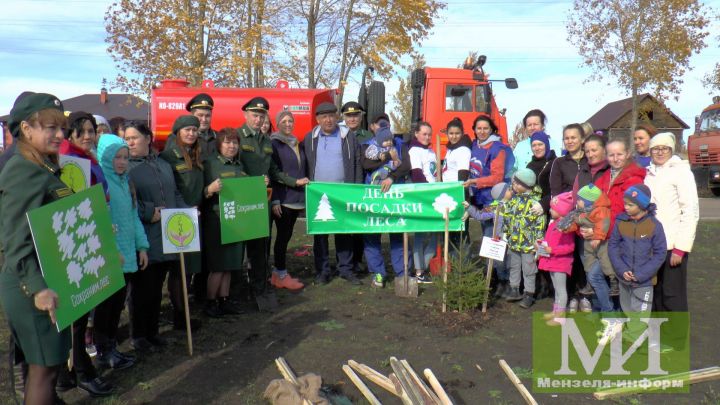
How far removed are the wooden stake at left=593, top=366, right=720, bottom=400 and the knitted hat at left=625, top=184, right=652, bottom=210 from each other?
1324 mm

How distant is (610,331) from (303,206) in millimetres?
3676

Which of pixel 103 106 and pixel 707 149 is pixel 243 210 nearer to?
pixel 707 149

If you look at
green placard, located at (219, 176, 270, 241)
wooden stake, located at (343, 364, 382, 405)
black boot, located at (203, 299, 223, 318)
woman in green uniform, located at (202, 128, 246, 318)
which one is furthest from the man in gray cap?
wooden stake, located at (343, 364, 382, 405)

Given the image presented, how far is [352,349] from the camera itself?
495cm

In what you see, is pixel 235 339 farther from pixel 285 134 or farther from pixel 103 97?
pixel 103 97

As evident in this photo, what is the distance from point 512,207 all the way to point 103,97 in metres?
54.8

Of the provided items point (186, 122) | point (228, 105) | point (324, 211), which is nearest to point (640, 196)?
point (324, 211)

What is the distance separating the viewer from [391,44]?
1911 centimetres

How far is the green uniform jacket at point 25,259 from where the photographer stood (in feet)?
9.17

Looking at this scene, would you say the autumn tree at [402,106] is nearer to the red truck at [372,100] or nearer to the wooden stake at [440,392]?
the red truck at [372,100]

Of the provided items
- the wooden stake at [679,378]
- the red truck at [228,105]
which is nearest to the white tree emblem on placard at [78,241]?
the wooden stake at [679,378]

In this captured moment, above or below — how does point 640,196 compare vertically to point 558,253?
above

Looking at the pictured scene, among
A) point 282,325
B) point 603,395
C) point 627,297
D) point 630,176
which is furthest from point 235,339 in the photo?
point 630,176

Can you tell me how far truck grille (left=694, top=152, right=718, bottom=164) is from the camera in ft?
67.0
